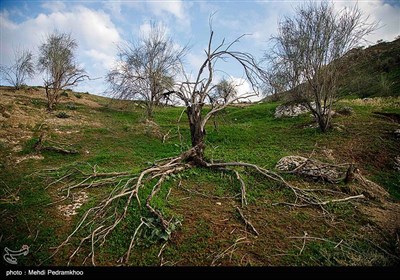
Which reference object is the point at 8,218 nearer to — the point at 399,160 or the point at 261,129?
the point at 399,160

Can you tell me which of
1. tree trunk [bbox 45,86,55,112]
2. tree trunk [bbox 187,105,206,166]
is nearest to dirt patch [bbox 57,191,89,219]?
tree trunk [bbox 187,105,206,166]

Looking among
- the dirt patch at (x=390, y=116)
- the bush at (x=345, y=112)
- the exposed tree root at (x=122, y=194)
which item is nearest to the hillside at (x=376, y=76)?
the bush at (x=345, y=112)

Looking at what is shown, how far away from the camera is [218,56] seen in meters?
8.45

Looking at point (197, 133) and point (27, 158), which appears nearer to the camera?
point (197, 133)

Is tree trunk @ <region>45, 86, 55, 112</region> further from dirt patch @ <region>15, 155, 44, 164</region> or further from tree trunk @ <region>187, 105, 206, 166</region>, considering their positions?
tree trunk @ <region>187, 105, 206, 166</region>

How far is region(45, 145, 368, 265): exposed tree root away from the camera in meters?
4.59

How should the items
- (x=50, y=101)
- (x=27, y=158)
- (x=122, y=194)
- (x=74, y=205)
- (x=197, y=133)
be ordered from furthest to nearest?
(x=50, y=101), (x=27, y=158), (x=197, y=133), (x=74, y=205), (x=122, y=194)

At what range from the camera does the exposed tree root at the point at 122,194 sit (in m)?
4.59

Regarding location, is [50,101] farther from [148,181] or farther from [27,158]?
[148,181]

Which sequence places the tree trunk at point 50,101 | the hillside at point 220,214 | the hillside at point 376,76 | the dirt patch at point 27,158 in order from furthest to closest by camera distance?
the hillside at point 376,76 → the tree trunk at point 50,101 → the dirt patch at point 27,158 → the hillside at point 220,214

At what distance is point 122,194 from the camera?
5.43 meters

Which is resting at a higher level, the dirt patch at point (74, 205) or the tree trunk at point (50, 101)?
the tree trunk at point (50, 101)

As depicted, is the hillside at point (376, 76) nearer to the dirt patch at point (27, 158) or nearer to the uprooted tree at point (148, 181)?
the uprooted tree at point (148, 181)

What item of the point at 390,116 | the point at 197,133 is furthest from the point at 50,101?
the point at 390,116
